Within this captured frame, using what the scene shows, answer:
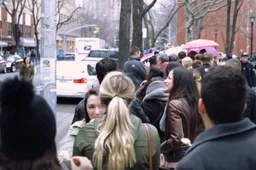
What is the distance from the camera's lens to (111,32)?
11038cm

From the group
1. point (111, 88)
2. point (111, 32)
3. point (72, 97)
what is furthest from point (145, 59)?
point (111, 32)

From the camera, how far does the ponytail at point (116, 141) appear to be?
134 inches

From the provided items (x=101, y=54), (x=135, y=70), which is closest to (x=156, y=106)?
(x=135, y=70)

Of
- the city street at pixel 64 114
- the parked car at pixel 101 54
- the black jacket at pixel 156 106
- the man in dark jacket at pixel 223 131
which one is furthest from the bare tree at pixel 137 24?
the man in dark jacket at pixel 223 131

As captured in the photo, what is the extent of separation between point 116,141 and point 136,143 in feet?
0.58

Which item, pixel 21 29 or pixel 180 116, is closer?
pixel 180 116

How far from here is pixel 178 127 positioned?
15.8ft

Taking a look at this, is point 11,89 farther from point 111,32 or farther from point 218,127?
point 111,32

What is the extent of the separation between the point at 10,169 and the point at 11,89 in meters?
0.38

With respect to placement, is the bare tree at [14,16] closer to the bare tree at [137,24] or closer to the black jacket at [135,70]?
the bare tree at [137,24]

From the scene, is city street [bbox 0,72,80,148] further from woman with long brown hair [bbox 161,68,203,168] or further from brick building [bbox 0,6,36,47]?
brick building [bbox 0,6,36,47]

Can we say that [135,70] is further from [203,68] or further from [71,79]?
[71,79]

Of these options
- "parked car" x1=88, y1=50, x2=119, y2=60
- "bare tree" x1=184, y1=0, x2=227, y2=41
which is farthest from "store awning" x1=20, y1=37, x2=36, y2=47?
"parked car" x1=88, y1=50, x2=119, y2=60

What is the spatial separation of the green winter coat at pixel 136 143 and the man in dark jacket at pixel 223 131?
782 millimetres
